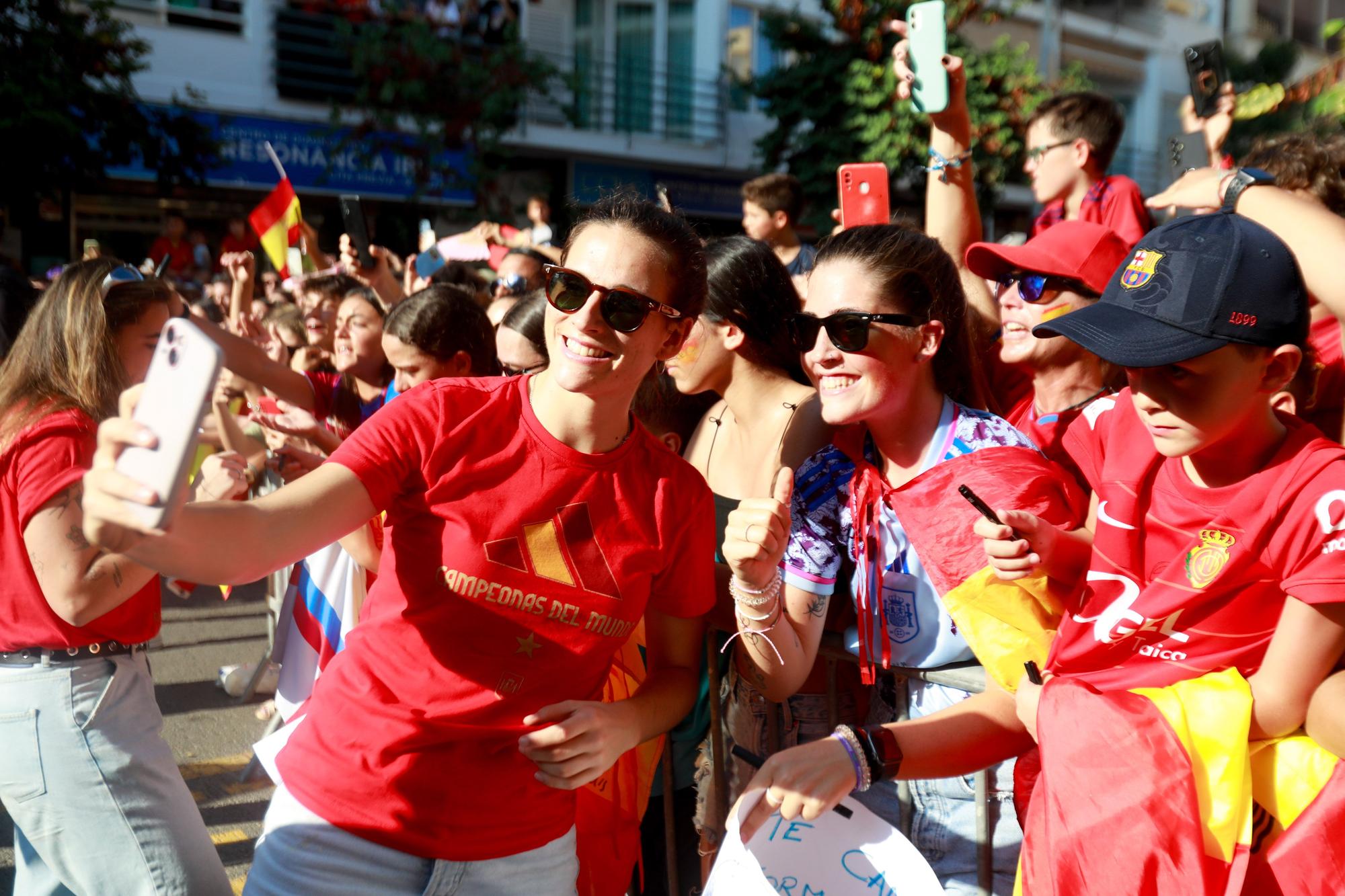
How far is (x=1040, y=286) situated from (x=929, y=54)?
1255 millimetres

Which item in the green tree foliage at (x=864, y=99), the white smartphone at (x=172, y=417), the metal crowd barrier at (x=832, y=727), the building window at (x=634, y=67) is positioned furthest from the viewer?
the building window at (x=634, y=67)

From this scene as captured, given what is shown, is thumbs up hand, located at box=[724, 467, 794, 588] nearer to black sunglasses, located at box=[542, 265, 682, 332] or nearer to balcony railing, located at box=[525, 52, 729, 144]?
black sunglasses, located at box=[542, 265, 682, 332]

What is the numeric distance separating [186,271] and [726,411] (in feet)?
39.5

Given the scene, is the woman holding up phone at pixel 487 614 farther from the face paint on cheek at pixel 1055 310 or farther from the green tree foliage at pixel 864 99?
the green tree foliage at pixel 864 99

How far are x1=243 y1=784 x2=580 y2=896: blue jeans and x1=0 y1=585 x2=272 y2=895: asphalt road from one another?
2313mm

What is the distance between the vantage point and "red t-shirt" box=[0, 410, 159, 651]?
2.71m

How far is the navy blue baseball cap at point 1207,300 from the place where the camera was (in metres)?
1.78

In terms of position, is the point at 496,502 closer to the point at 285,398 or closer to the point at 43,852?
the point at 43,852

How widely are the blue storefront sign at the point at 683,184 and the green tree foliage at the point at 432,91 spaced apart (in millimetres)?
3144

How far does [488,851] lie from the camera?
2096mm

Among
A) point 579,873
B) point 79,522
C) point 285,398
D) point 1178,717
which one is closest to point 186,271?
point 285,398

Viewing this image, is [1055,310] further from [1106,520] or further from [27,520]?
[27,520]

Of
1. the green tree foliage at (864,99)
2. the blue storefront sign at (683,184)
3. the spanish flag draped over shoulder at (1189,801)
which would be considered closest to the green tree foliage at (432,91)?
the blue storefront sign at (683,184)

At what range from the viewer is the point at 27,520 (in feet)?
8.79
